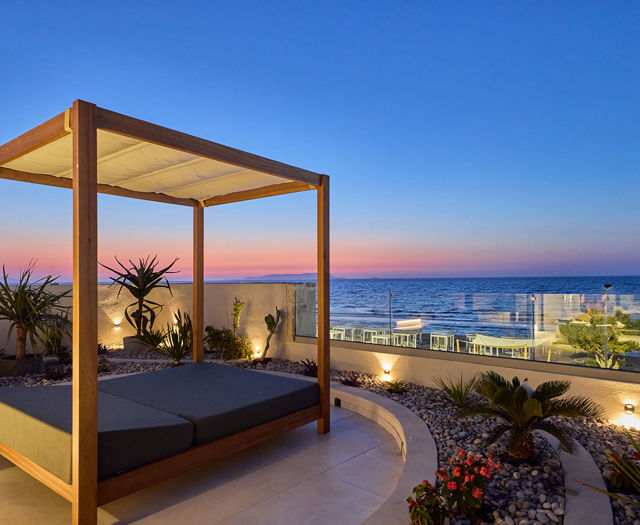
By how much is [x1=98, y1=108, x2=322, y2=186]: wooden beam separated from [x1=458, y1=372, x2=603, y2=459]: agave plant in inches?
90.8

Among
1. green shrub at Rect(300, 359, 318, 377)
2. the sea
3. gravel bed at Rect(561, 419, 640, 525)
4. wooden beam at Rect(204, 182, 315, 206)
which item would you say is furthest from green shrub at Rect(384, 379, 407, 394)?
wooden beam at Rect(204, 182, 315, 206)

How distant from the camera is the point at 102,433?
237 cm

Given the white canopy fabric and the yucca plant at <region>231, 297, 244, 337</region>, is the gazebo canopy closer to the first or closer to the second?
the white canopy fabric

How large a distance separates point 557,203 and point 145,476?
49.2 ft

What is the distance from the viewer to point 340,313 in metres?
6.57

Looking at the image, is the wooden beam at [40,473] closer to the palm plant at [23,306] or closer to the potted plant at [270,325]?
the palm plant at [23,306]

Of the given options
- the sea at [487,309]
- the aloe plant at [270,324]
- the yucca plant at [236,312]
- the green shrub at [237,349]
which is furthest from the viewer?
the yucca plant at [236,312]

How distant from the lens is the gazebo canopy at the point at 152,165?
256cm

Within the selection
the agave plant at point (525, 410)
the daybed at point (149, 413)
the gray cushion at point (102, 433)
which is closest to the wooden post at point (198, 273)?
the daybed at point (149, 413)

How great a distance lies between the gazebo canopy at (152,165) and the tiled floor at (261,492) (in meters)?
2.24

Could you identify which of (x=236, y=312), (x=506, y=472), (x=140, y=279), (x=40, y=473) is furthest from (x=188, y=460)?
(x=140, y=279)

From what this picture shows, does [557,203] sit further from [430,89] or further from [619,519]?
[619,519]

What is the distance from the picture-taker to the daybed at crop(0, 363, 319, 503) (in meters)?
2.44

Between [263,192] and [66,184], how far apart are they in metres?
1.84
